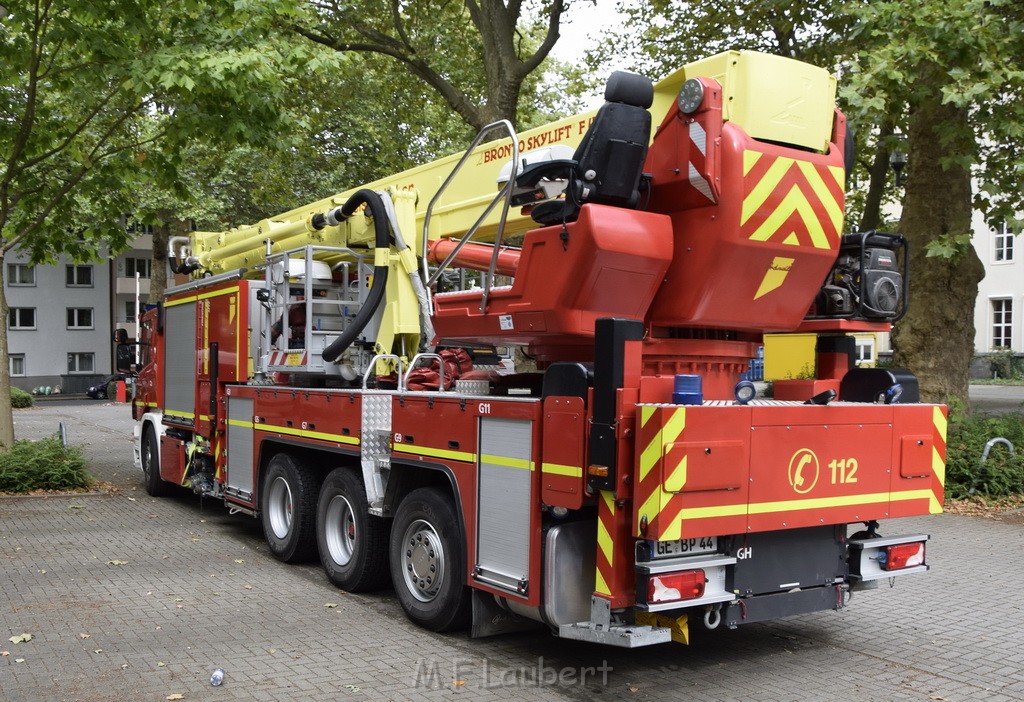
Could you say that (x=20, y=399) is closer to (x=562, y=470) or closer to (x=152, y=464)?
(x=152, y=464)

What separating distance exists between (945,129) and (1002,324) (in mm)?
38160

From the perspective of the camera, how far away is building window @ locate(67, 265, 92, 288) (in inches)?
1880

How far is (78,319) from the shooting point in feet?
158

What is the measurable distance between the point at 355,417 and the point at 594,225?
113 inches

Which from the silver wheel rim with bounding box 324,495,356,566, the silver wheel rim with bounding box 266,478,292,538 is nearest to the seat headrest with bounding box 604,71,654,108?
the silver wheel rim with bounding box 324,495,356,566

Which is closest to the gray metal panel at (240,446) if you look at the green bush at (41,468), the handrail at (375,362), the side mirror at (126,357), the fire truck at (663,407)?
the handrail at (375,362)

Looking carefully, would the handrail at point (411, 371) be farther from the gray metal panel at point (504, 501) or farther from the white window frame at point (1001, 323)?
the white window frame at point (1001, 323)

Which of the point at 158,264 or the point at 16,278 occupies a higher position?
the point at 16,278

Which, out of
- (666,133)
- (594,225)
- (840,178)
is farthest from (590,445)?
(840,178)

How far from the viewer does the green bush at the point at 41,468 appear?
12.4 meters

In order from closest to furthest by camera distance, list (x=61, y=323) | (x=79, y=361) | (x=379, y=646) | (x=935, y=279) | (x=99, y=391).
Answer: (x=379, y=646) < (x=935, y=279) < (x=99, y=391) < (x=61, y=323) < (x=79, y=361)

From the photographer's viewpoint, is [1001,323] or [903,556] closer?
[903,556]

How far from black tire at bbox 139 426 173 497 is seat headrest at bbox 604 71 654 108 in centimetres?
882

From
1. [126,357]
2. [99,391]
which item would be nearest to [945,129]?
[126,357]
